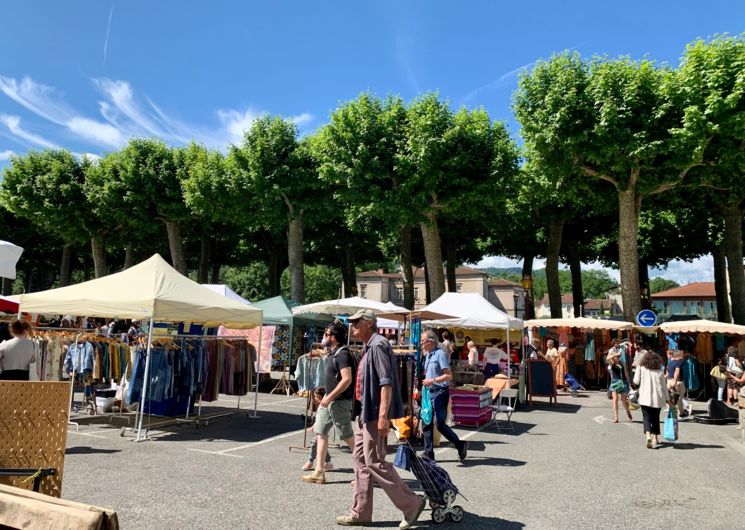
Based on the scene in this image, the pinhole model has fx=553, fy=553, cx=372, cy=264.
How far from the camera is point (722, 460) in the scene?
8711 millimetres

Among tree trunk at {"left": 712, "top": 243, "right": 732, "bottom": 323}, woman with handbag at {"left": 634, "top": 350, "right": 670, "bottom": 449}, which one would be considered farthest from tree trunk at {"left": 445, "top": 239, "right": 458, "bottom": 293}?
woman with handbag at {"left": 634, "top": 350, "right": 670, "bottom": 449}

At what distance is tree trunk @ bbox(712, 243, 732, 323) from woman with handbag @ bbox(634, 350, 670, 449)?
938 inches

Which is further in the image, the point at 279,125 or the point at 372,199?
the point at 279,125

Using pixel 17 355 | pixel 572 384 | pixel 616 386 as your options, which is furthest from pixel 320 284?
pixel 17 355

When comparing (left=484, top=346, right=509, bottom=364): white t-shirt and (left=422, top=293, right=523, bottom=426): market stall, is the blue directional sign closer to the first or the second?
(left=484, top=346, right=509, bottom=364): white t-shirt

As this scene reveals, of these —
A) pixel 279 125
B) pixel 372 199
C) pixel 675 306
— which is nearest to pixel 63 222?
pixel 279 125

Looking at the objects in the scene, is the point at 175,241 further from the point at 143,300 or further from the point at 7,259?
the point at 7,259

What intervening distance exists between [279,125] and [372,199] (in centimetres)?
641

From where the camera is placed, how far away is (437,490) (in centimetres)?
518

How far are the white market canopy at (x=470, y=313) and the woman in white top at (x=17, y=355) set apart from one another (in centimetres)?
905

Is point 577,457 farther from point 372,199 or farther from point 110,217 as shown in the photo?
point 110,217

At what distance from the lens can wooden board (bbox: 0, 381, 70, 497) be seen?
9.29 ft

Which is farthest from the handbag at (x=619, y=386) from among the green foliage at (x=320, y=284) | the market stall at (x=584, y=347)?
the green foliage at (x=320, y=284)

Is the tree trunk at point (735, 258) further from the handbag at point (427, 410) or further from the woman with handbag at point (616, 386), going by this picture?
the handbag at point (427, 410)
